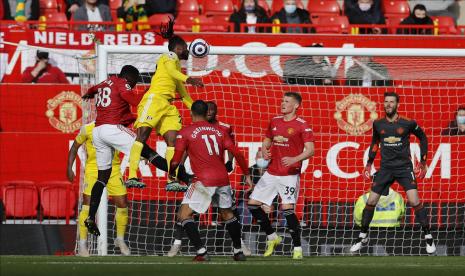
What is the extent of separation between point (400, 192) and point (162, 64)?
5050 mm

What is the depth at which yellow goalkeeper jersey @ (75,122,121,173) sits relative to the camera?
1499cm

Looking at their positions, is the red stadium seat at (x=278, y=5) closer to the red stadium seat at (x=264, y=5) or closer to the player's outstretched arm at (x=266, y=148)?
the red stadium seat at (x=264, y=5)

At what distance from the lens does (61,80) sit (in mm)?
19781

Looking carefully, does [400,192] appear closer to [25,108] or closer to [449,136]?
[449,136]

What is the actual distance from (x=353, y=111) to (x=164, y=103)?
4.74m

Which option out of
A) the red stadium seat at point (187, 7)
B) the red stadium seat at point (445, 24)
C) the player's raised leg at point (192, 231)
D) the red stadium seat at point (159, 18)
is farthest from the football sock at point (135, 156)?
the red stadium seat at point (187, 7)

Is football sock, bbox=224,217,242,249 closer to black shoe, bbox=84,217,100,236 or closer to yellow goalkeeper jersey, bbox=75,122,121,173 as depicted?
black shoe, bbox=84,217,100,236

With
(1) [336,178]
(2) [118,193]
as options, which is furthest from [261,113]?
(2) [118,193]

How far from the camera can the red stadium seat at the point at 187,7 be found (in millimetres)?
22141

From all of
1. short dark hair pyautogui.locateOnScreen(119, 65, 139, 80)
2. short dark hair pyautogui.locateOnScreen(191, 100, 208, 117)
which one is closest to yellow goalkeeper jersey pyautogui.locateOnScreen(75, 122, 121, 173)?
short dark hair pyautogui.locateOnScreen(119, 65, 139, 80)

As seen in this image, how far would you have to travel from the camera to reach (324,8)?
2244cm

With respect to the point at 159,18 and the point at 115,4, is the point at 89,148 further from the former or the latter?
the point at 115,4

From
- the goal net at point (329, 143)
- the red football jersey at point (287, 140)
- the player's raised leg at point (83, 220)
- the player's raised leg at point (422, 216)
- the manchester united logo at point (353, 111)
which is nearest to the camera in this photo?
the red football jersey at point (287, 140)

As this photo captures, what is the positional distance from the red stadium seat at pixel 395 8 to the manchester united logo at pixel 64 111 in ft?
20.2
